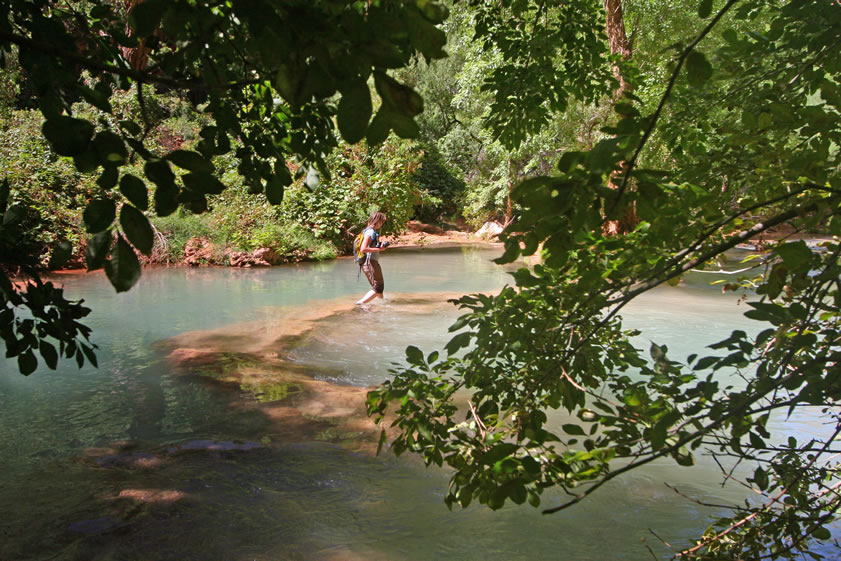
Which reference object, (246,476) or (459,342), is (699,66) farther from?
(246,476)

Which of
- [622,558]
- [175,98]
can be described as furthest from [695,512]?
[175,98]

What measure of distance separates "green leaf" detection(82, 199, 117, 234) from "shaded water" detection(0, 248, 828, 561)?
257 centimetres

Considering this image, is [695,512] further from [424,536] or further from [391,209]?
[391,209]

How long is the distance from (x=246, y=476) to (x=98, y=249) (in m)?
3.32

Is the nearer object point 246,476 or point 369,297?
point 246,476

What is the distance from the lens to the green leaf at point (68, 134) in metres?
1.26

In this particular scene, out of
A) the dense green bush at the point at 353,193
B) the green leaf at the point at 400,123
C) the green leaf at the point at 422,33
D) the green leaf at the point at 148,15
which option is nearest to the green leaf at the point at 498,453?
the green leaf at the point at 400,123

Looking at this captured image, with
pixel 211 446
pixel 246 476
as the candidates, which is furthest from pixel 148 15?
pixel 211 446

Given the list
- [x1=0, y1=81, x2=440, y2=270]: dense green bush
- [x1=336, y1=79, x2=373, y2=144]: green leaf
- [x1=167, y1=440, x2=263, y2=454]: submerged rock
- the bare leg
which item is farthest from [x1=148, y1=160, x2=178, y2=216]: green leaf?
[x1=0, y1=81, x2=440, y2=270]: dense green bush

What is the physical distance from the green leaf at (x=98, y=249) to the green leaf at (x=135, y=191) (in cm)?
8

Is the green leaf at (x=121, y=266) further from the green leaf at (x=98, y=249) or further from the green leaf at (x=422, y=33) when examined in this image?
the green leaf at (x=422, y=33)

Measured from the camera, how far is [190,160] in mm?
1364

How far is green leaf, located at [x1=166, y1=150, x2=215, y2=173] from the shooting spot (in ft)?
4.41

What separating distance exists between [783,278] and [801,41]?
92 centimetres
